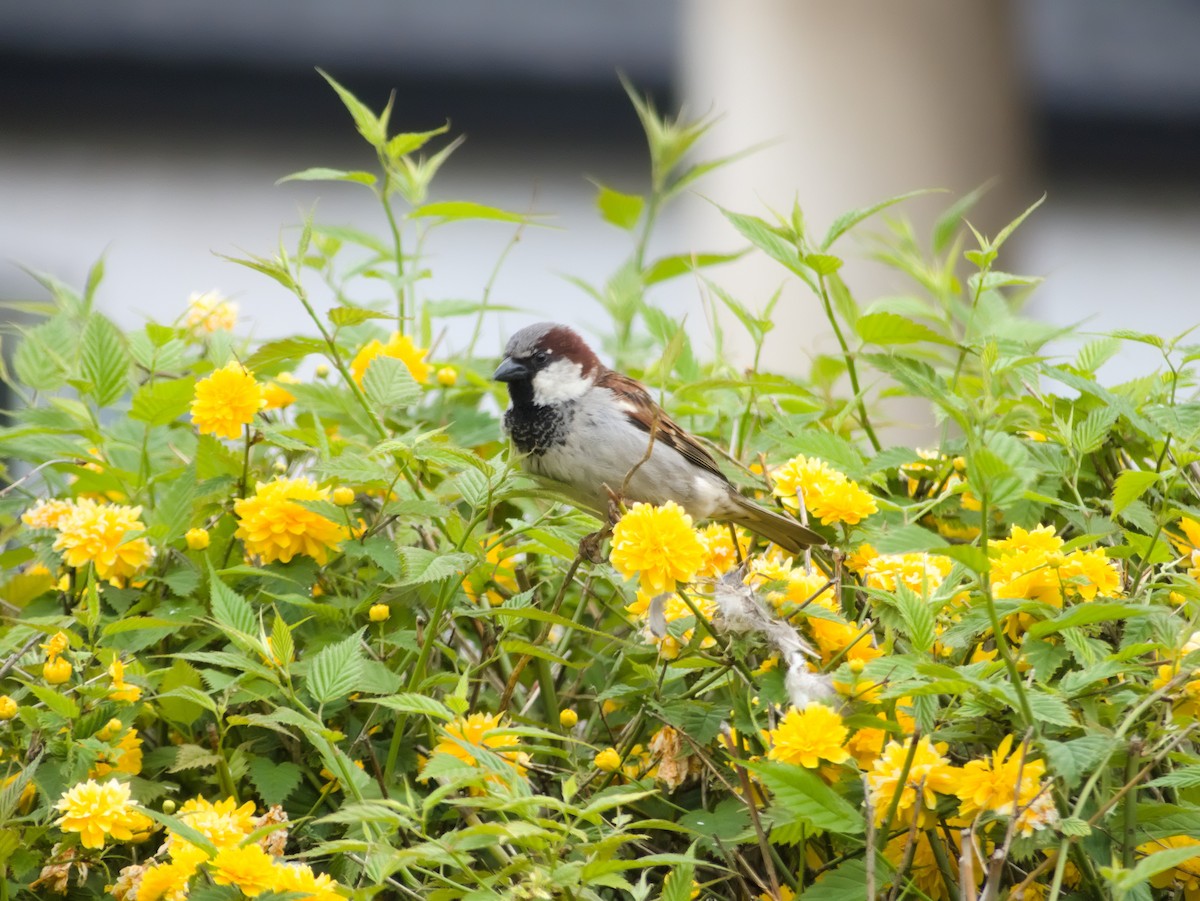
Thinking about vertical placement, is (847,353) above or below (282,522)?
above

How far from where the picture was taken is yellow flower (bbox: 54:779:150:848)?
3.60 ft

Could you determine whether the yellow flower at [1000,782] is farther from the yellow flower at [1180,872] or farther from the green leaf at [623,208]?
the green leaf at [623,208]

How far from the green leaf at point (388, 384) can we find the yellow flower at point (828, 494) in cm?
39

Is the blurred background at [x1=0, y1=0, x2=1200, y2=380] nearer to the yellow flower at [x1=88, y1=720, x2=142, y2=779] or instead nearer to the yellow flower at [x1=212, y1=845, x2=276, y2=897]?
the yellow flower at [x1=88, y1=720, x2=142, y2=779]

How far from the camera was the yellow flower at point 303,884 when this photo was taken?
1.01 meters

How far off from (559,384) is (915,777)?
1.23 metres

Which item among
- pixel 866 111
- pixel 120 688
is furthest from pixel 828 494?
pixel 866 111

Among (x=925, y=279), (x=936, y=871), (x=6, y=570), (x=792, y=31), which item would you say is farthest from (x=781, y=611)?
(x=792, y=31)

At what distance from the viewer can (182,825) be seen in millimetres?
1050

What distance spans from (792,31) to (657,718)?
2.81 m

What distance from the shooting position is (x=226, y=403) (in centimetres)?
136

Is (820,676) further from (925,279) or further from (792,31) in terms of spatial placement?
(792,31)

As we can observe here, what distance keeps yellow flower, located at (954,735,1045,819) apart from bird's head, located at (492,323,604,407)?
1.12 m

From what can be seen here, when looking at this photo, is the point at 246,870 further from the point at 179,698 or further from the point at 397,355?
the point at 397,355
